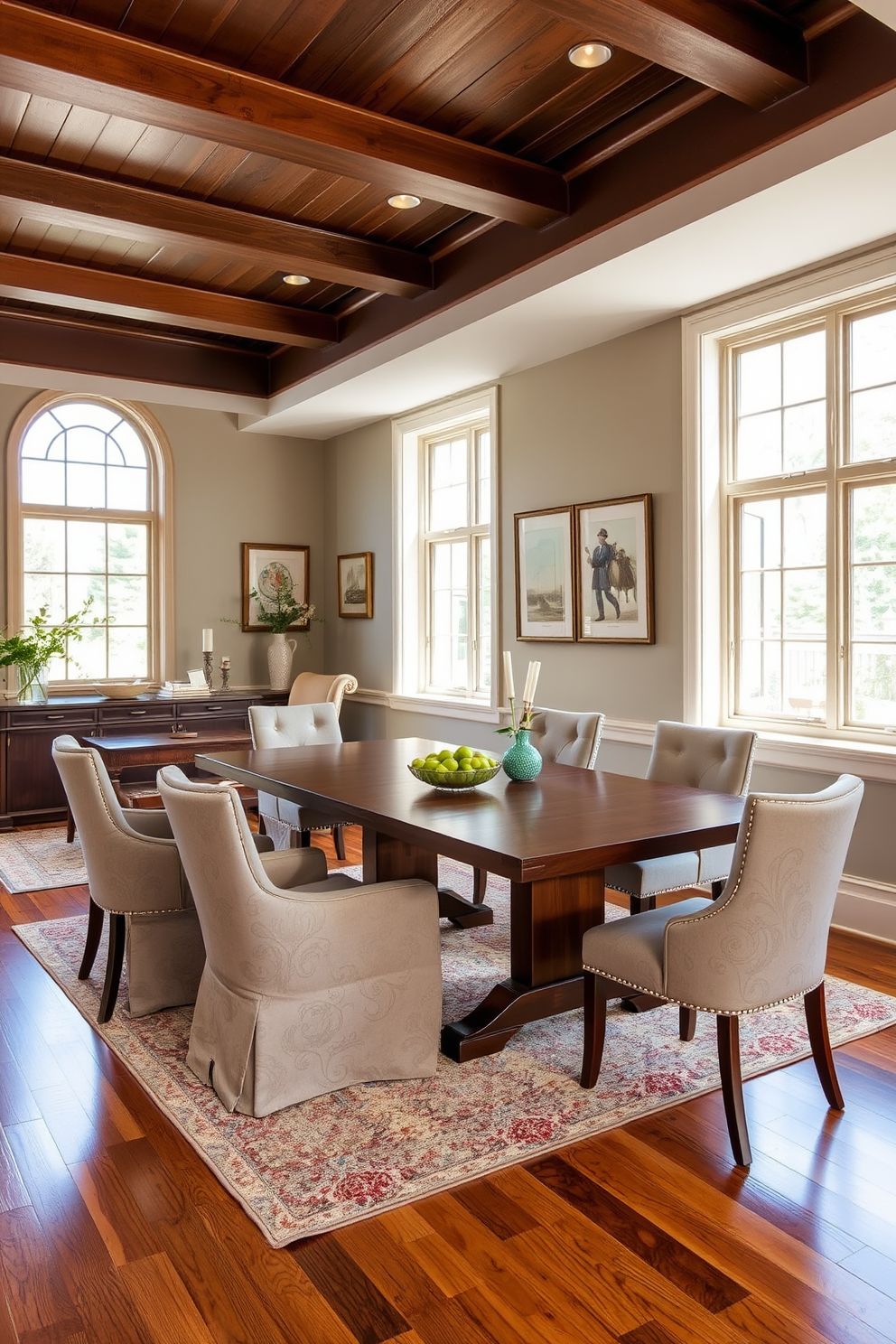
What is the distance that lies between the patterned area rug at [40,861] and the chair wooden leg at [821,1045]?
3.47m

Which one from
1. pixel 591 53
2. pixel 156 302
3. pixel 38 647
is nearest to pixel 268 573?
pixel 38 647

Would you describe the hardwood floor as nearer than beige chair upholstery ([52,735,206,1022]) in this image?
Yes

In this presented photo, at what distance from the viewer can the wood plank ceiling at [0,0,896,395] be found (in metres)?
2.79

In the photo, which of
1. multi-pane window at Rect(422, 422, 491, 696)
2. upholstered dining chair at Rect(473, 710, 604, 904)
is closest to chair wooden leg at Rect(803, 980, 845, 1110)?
upholstered dining chair at Rect(473, 710, 604, 904)

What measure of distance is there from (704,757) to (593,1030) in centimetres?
132

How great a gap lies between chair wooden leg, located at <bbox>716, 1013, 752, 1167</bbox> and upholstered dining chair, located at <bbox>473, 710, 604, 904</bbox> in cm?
157

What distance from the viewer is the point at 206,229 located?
13.6ft

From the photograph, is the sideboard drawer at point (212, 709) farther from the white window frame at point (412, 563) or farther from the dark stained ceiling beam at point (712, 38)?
the dark stained ceiling beam at point (712, 38)

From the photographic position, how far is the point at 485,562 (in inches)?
246

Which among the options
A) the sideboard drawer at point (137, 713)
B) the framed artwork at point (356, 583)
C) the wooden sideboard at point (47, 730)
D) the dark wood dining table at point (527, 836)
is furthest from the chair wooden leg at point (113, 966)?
the framed artwork at point (356, 583)

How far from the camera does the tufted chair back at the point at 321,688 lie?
643cm

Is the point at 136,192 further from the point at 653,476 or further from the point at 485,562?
the point at 485,562

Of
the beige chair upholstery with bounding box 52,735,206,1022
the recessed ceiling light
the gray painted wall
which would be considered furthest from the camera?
the gray painted wall

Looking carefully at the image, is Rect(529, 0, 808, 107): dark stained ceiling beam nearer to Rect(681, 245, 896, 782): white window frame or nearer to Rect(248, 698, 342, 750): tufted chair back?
Rect(681, 245, 896, 782): white window frame
